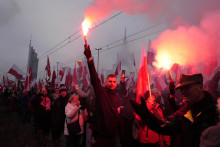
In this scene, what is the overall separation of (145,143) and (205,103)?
2.31 metres

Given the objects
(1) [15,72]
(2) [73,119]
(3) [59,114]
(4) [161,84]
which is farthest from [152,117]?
(1) [15,72]

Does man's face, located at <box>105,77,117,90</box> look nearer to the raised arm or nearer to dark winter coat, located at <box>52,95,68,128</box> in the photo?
the raised arm

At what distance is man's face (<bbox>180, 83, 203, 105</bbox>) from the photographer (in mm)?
2182

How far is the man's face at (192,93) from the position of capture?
7.16 feet

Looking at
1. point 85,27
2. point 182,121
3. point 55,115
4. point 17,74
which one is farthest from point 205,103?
point 17,74

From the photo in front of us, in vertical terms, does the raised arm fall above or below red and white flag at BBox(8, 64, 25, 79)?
below

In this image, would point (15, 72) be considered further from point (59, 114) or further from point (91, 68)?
point (91, 68)

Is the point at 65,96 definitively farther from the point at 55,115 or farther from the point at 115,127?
the point at 115,127

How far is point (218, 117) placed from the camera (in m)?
1.91

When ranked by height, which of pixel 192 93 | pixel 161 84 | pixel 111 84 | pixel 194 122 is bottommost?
pixel 194 122

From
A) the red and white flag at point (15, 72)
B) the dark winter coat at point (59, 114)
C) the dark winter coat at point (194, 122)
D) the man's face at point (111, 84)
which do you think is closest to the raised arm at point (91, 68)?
the man's face at point (111, 84)

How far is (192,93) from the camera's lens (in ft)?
7.27

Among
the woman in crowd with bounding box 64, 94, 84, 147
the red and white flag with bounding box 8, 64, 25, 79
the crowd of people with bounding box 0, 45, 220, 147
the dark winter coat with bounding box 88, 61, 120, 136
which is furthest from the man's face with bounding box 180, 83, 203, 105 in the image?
the red and white flag with bounding box 8, 64, 25, 79

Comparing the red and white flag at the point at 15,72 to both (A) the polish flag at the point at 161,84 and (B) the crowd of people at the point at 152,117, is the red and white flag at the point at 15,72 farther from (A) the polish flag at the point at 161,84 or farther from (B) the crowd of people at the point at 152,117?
(A) the polish flag at the point at 161,84
